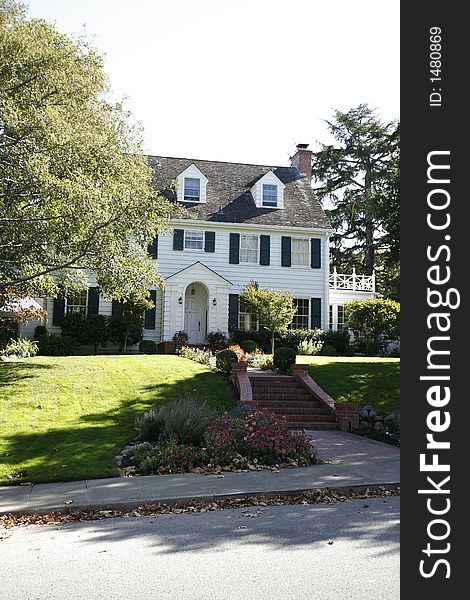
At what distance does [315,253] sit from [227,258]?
436cm

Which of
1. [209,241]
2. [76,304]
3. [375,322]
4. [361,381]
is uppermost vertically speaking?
[209,241]

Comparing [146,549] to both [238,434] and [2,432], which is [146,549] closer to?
[238,434]

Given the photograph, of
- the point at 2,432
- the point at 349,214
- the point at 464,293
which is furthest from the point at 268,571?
the point at 349,214

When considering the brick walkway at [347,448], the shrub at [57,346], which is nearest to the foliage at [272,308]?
the shrub at [57,346]

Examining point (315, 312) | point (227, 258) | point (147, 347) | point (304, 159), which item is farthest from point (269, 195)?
point (147, 347)

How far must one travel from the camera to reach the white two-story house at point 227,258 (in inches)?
1021

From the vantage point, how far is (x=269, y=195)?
28.6 meters

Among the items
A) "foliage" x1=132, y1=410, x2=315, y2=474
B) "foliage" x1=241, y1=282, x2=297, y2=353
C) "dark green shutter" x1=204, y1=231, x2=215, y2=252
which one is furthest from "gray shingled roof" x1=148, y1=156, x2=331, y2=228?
"foliage" x1=132, y1=410, x2=315, y2=474

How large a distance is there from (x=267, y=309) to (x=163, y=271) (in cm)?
565

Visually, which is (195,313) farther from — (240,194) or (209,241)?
(240,194)

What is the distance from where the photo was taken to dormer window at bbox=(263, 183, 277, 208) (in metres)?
28.6

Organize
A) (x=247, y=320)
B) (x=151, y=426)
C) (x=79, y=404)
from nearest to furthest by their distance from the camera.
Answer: (x=151, y=426) → (x=79, y=404) → (x=247, y=320)

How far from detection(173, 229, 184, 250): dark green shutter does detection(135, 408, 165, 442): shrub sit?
53.3 feet

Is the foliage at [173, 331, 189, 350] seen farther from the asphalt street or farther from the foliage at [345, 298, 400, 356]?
the asphalt street
